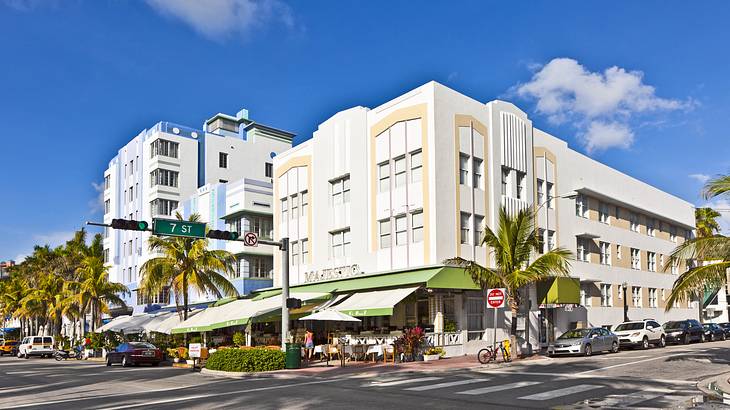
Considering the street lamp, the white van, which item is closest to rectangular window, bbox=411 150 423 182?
the street lamp

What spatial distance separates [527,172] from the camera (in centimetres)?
3603

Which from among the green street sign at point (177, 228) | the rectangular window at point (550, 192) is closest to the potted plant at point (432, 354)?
the green street sign at point (177, 228)

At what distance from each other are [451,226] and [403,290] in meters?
3.80

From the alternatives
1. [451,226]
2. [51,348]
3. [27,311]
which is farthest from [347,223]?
[27,311]

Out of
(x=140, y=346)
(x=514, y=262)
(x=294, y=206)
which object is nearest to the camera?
(x=514, y=262)

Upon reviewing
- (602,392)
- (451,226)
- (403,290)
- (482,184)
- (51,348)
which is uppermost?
(482,184)

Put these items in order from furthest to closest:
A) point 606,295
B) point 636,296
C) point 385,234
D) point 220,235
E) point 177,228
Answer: point 636,296, point 606,295, point 385,234, point 220,235, point 177,228

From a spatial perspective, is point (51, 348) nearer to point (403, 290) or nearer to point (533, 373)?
point (403, 290)

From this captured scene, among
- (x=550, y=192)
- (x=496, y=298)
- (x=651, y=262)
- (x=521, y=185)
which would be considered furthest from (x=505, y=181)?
(x=651, y=262)

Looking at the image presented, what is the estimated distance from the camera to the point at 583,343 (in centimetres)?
2886

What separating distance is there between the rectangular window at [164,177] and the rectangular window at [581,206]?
35851 mm

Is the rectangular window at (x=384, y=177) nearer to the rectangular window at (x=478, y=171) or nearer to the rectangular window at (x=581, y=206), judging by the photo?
the rectangular window at (x=478, y=171)

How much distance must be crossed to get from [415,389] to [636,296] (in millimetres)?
34356

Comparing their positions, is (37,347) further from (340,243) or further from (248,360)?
(248,360)
